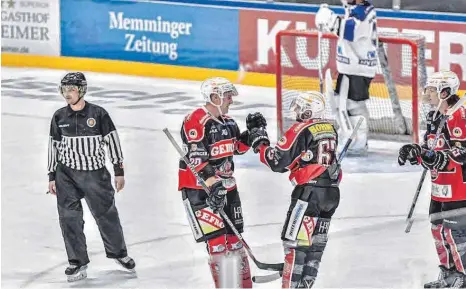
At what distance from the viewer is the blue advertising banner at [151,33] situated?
1817cm

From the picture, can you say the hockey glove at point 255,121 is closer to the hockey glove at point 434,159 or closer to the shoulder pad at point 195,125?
the shoulder pad at point 195,125

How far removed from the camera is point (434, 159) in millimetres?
9055

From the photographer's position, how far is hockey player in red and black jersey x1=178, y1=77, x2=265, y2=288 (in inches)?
351

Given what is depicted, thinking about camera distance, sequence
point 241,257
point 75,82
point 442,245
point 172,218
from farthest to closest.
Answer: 1. point 172,218
2. point 75,82
3. point 442,245
4. point 241,257

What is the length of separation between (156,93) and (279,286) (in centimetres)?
832

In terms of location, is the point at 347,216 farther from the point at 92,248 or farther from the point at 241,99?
the point at 241,99

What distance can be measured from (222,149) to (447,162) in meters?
1.37

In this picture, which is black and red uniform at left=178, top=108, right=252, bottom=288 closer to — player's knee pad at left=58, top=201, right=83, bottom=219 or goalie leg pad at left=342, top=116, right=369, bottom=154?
player's knee pad at left=58, top=201, right=83, bottom=219

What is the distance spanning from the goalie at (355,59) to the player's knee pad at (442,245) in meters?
4.74

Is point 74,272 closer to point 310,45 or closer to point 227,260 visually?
point 227,260

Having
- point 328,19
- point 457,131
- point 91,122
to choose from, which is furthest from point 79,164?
point 328,19

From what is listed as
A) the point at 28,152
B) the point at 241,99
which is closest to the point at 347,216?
the point at 28,152

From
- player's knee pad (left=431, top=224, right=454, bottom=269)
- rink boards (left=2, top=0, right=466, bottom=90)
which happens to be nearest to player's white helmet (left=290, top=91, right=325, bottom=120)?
player's knee pad (left=431, top=224, right=454, bottom=269)

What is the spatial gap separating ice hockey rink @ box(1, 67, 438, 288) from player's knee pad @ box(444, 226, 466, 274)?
491 millimetres
